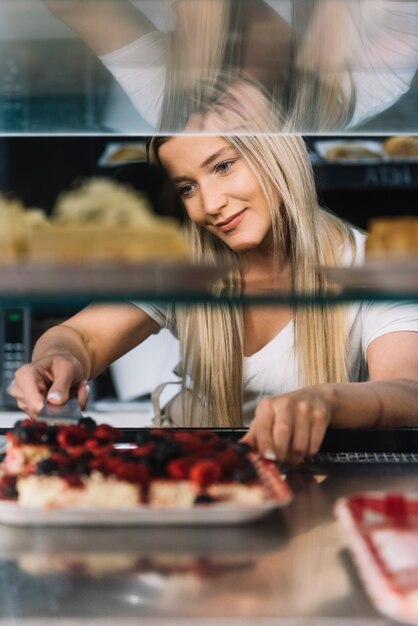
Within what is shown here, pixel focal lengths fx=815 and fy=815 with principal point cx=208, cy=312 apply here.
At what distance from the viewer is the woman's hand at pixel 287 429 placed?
1.26 meters

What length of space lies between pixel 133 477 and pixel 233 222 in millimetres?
1508

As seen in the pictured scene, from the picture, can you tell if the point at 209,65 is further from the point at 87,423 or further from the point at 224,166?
the point at 87,423

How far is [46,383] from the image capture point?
160 centimetres

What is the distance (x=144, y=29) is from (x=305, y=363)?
3.36ft

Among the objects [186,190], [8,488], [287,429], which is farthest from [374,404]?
[186,190]

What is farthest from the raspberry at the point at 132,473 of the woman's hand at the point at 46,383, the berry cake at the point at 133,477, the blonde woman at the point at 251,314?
the blonde woman at the point at 251,314

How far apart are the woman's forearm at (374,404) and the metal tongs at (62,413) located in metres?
0.45

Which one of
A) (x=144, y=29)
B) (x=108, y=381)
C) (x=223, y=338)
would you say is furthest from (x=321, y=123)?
(x=108, y=381)

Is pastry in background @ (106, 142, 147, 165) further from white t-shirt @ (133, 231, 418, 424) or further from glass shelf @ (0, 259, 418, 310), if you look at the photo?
glass shelf @ (0, 259, 418, 310)

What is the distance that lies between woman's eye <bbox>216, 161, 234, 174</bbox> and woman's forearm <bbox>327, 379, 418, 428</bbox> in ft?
3.25

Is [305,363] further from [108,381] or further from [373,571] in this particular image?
[373,571]

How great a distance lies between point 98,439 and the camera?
3.94ft

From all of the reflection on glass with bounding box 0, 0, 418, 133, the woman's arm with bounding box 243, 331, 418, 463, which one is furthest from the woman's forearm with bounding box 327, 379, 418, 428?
the reflection on glass with bounding box 0, 0, 418, 133

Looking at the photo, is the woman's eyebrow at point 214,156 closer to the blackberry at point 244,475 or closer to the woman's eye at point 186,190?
the woman's eye at point 186,190
